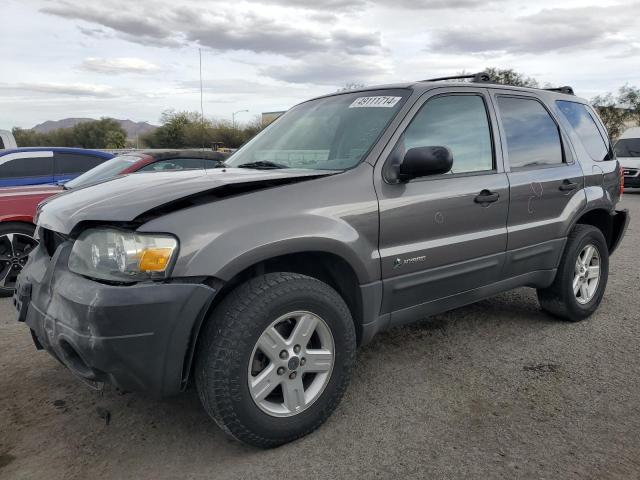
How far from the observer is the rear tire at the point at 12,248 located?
5609 millimetres

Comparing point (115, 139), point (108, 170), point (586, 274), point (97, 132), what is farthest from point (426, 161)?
point (97, 132)

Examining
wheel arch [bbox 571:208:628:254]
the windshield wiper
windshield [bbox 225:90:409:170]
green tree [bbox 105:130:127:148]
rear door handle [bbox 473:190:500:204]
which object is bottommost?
wheel arch [bbox 571:208:628:254]

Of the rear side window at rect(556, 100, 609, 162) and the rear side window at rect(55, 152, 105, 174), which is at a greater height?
the rear side window at rect(556, 100, 609, 162)

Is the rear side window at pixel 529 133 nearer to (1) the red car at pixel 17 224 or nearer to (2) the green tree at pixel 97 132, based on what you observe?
(1) the red car at pixel 17 224

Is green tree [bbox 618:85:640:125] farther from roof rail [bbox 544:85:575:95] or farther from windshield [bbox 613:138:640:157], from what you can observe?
roof rail [bbox 544:85:575:95]

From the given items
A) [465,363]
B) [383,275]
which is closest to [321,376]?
[383,275]

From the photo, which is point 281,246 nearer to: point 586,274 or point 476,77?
point 476,77

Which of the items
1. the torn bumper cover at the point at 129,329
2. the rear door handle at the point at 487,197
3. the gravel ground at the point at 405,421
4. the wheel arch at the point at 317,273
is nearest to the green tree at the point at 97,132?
the gravel ground at the point at 405,421

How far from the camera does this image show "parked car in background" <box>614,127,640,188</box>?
54.6 ft

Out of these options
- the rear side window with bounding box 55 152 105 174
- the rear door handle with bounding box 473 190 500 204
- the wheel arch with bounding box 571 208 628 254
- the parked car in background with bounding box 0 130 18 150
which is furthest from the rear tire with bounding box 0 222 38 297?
the parked car in background with bounding box 0 130 18 150

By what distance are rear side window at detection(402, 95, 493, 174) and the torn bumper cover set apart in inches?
64.7

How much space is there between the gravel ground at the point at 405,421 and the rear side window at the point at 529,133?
1.38 meters

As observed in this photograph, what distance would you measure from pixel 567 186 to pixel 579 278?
33.5 inches

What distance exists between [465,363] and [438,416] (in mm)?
800
